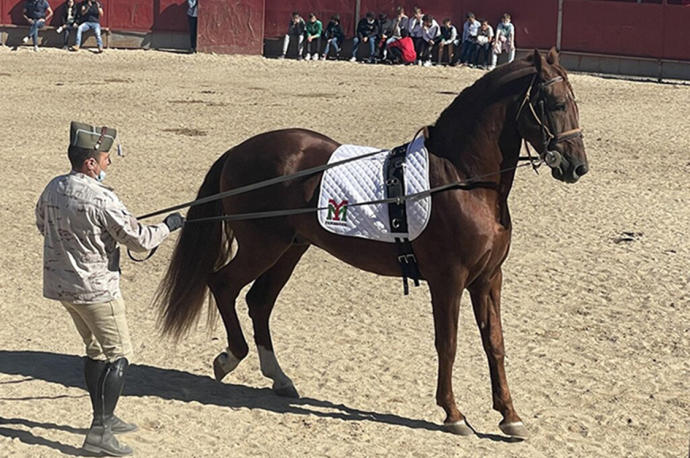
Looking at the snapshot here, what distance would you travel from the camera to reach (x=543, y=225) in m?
12.6

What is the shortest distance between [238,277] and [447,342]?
Answer: 5.28ft

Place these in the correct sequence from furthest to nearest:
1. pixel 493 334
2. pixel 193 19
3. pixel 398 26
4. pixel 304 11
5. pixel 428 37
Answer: pixel 304 11 < pixel 193 19 < pixel 398 26 < pixel 428 37 < pixel 493 334

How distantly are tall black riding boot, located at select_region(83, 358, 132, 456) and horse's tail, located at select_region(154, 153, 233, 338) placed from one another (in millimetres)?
1377

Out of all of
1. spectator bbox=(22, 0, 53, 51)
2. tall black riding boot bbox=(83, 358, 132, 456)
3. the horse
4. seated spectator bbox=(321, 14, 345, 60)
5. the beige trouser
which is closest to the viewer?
the beige trouser

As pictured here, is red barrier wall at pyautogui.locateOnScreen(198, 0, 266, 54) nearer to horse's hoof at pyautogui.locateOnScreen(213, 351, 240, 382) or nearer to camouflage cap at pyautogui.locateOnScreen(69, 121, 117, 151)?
horse's hoof at pyautogui.locateOnScreen(213, 351, 240, 382)

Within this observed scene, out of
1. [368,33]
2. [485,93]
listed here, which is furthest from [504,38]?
[485,93]

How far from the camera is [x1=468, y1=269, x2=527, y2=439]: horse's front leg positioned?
289 inches

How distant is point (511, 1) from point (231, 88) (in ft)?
32.6

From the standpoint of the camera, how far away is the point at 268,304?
8.20m

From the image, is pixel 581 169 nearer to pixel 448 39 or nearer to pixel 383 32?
pixel 448 39

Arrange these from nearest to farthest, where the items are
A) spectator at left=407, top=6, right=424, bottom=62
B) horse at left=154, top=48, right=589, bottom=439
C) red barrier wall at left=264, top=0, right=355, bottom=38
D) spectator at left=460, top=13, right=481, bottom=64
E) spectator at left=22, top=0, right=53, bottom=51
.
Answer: horse at left=154, top=48, right=589, bottom=439
spectator at left=22, top=0, right=53, bottom=51
spectator at left=460, top=13, right=481, bottom=64
spectator at left=407, top=6, right=424, bottom=62
red barrier wall at left=264, top=0, right=355, bottom=38

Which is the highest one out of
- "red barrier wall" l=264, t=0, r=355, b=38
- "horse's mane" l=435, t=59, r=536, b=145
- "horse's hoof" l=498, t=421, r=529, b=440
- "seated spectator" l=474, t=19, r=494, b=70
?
"red barrier wall" l=264, t=0, r=355, b=38

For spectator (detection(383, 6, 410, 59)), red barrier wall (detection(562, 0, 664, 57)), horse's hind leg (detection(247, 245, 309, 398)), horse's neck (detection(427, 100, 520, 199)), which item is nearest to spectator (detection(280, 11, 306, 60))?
spectator (detection(383, 6, 410, 59))

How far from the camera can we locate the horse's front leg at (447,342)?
7234 millimetres
